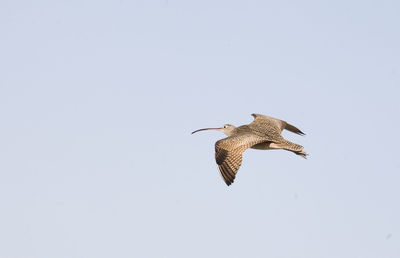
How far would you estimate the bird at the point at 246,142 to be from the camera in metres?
31.9

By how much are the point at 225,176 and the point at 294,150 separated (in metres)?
4.74

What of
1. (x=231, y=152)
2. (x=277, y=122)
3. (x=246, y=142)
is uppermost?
(x=277, y=122)

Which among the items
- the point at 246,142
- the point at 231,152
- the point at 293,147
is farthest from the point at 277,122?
the point at 231,152

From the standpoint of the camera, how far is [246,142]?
34.3 m

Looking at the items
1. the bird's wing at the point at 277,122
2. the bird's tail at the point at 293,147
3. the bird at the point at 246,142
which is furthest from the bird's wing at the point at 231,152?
the bird's wing at the point at 277,122

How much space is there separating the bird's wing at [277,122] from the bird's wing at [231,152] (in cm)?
574

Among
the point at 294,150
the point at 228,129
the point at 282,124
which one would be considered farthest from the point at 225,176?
the point at 282,124

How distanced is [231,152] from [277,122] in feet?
30.6

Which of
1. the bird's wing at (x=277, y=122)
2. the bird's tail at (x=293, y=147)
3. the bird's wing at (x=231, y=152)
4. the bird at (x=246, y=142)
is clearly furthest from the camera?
the bird's wing at (x=277, y=122)

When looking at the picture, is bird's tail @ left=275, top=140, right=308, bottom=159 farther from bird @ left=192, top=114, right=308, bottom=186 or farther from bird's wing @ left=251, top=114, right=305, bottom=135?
bird's wing @ left=251, top=114, right=305, bottom=135

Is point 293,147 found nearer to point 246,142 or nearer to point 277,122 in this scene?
point 246,142

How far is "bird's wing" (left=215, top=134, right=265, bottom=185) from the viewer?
3152 centimetres

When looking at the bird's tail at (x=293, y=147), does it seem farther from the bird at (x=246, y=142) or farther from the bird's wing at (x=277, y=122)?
the bird's wing at (x=277, y=122)

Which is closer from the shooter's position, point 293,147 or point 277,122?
point 293,147
